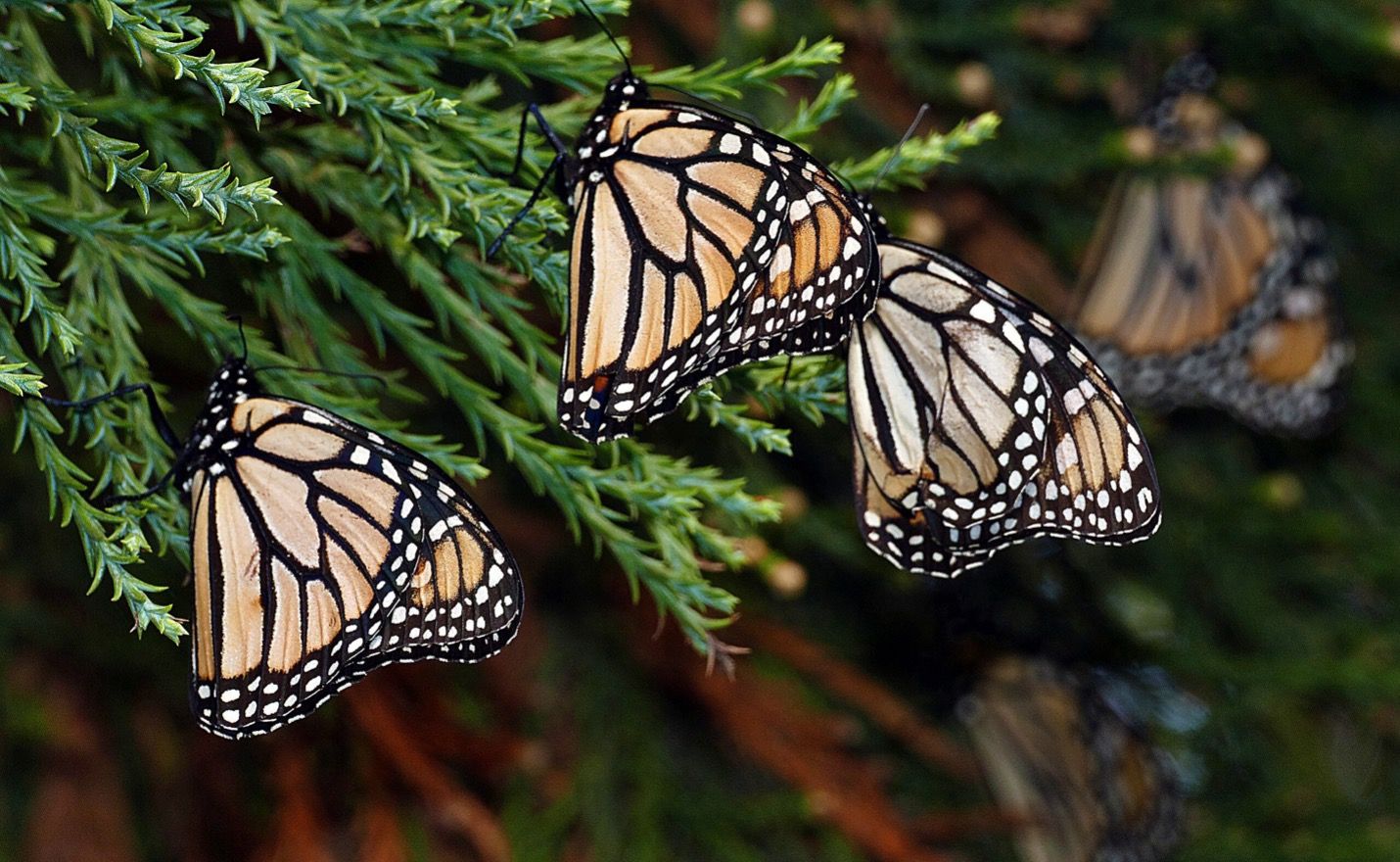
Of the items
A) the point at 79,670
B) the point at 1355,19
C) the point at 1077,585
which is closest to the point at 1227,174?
the point at 1355,19

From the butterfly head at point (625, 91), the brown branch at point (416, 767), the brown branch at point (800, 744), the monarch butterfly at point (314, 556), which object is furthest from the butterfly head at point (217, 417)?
the brown branch at point (800, 744)

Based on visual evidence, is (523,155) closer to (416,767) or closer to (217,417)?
(217,417)

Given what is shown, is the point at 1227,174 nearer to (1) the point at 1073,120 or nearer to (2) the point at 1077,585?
(1) the point at 1073,120

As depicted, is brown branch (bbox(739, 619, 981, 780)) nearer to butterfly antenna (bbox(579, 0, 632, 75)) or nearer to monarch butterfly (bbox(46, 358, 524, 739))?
monarch butterfly (bbox(46, 358, 524, 739))

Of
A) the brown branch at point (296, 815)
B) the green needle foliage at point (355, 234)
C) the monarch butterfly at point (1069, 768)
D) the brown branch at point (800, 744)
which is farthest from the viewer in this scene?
the monarch butterfly at point (1069, 768)

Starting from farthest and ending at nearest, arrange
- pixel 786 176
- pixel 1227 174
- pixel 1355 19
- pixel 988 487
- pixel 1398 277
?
pixel 1398 277 → pixel 1227 174 → pixel 1355 19 → pixel 988 487 → pixel 786 176

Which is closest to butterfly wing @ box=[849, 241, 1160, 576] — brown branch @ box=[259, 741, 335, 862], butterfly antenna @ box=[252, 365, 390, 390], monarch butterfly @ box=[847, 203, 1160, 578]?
monarch butterfly @ box=[847, 203, 1160, 578]

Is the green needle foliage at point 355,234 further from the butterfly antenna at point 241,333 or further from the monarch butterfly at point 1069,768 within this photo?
the monarch butterfly at point 1069,768

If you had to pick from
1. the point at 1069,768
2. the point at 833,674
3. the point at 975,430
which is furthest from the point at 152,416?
the point at 1069,768
